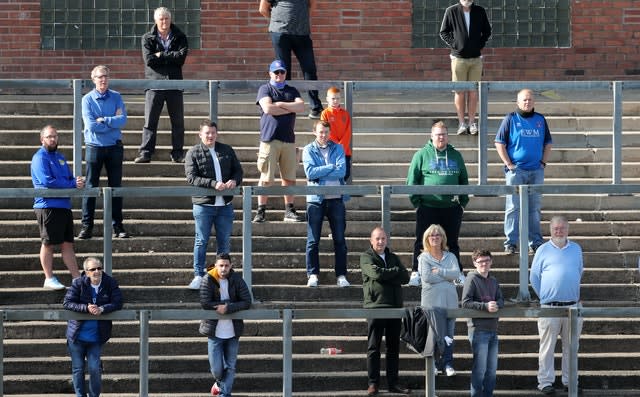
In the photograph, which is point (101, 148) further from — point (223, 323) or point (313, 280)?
point (223, 323)

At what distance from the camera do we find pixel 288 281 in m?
14.9

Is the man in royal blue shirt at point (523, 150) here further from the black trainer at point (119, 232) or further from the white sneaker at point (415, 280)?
the black trainer at point (119, 232)

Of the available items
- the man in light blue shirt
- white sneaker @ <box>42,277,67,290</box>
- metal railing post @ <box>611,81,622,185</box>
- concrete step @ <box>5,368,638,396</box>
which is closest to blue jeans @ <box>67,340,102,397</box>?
concrete step @ <box>5,368,638,396</box>

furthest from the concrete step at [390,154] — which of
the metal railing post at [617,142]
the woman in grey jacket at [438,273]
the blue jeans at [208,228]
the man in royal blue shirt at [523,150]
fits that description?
the woman in grey jacket at [438,273]

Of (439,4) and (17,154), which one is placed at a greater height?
(439,4)

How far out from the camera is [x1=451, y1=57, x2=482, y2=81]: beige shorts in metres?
17.8

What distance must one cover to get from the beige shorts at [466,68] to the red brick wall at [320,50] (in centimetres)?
309

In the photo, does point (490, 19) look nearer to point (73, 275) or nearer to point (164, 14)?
point (164, 14)

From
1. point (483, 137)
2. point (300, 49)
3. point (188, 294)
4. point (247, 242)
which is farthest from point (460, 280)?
point (300, 49)

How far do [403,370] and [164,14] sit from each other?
508 centimetres

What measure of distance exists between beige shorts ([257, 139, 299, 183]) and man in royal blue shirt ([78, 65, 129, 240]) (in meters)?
1.42

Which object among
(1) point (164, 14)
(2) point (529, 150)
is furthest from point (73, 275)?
(2) point (529, 150)

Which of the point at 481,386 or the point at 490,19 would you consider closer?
the point at 481,386

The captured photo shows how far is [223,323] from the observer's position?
13211 mm
